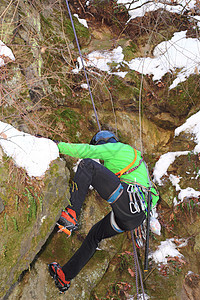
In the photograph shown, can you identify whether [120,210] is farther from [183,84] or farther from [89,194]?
[183,84]

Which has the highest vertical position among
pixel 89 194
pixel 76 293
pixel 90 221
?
pixel 89 194

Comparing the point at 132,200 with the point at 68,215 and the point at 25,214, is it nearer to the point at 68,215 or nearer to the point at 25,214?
the point at 68,215

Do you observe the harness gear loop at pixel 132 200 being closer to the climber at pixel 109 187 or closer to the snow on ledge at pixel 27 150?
the climber at pixel 109 187

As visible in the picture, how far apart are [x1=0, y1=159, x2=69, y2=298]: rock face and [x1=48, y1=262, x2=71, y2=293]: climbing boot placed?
2.06ft

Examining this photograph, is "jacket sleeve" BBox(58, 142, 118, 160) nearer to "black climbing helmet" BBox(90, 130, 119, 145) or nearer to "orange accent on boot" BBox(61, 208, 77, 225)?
"black climbing helmet" BBox(90, 130, 119, 145)

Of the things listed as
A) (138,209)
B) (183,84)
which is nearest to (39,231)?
(138,209)

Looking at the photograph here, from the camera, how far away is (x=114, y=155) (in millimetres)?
2672

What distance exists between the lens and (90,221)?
3.64 m

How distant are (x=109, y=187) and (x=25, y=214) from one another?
94cm

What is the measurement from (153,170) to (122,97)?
1.68 meters

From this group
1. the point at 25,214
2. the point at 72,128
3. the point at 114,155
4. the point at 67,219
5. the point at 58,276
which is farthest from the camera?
the point at 72,128

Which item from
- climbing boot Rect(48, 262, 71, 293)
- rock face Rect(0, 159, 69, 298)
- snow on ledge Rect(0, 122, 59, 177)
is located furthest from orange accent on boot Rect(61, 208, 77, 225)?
climbing boot Rect(48, 262, 71, 293)

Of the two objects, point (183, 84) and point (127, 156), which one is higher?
point (127, 156)

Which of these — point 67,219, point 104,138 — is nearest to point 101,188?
point 67,219
